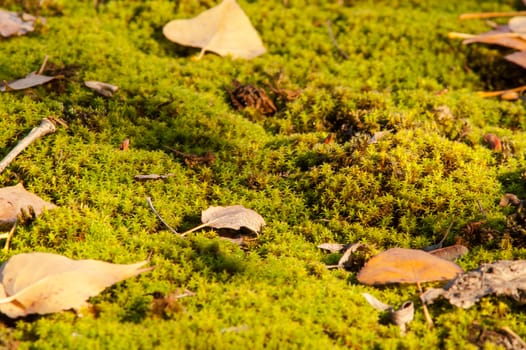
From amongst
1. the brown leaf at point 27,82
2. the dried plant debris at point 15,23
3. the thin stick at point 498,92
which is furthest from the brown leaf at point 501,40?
the dried plant debris at point 15,23

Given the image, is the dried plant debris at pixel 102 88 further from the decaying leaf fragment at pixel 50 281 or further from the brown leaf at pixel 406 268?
the brown leaf at pixel 406 268

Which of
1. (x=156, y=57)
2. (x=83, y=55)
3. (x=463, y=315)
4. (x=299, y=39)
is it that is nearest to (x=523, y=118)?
(x=299, y=39)

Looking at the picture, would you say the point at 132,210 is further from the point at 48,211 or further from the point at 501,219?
the point at 501,219

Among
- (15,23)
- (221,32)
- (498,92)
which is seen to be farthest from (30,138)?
(498,92)

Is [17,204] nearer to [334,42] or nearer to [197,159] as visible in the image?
[197,159]

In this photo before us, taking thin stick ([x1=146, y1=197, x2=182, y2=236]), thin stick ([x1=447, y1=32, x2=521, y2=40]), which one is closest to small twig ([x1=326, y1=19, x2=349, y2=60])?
thin stick ([x1=447, y1=32, x2=521, y2=40])

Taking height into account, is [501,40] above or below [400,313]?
above
